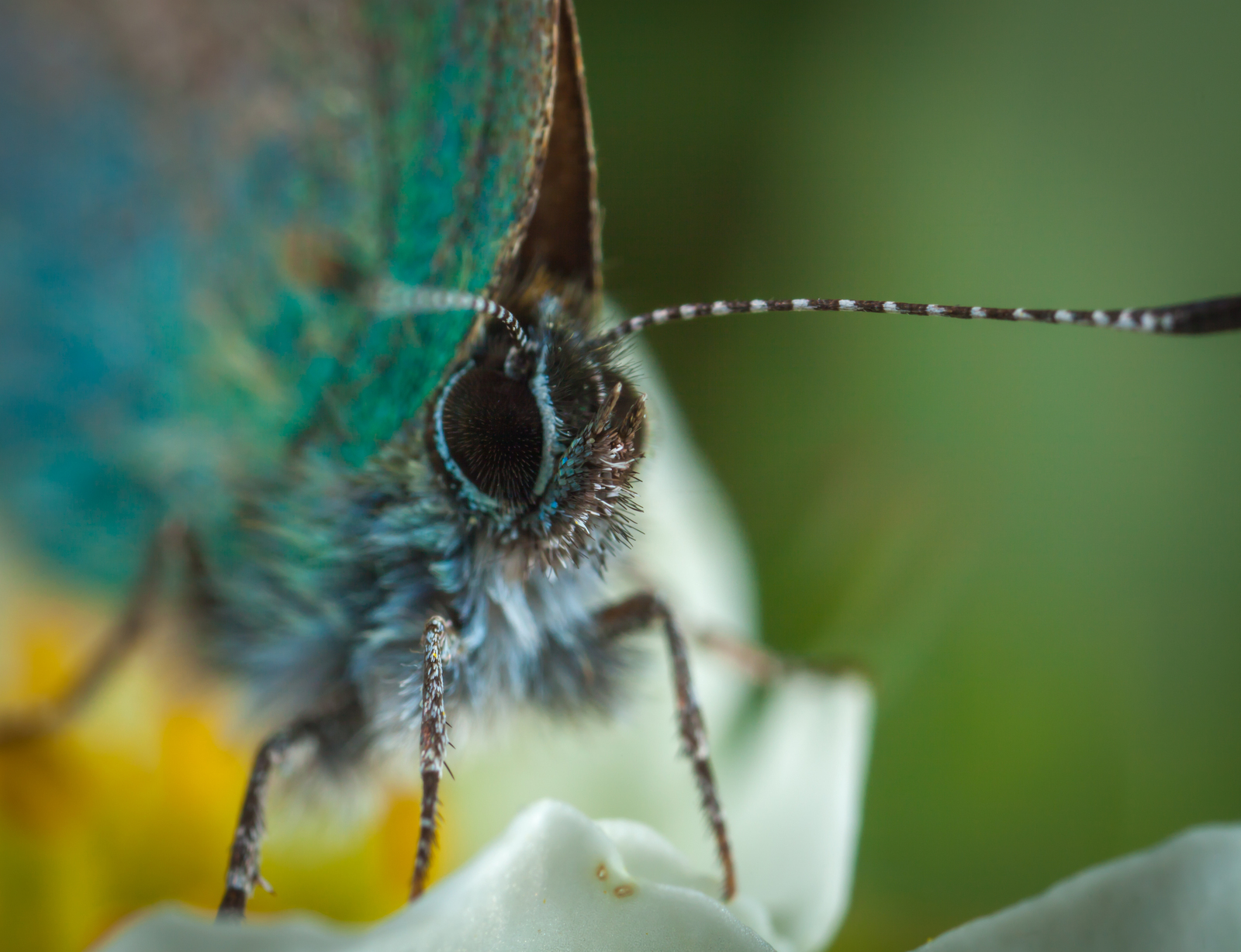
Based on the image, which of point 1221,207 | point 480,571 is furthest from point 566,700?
point 1221,207

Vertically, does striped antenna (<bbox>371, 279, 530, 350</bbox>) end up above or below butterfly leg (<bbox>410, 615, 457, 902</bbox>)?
above

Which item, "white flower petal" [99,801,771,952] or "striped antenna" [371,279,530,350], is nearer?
"white flower petal" [99,801,771,952]

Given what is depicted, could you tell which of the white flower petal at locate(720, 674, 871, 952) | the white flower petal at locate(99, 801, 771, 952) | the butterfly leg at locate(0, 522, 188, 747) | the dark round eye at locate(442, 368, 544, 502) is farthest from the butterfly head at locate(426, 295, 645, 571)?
the butterfly leg at locate(0, 522, 188, 747)

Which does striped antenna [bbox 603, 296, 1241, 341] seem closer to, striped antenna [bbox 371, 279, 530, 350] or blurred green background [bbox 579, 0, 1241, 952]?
striped antenna [bbox 371, 279, 530, 350]

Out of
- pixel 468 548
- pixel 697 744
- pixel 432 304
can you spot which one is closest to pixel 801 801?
pixel 697 744

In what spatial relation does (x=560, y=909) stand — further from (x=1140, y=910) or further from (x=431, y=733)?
(x=1140, y=910)

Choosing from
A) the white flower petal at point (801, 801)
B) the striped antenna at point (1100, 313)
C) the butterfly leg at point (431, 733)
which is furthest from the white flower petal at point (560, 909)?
the striped antenna at point (1100, 313)
